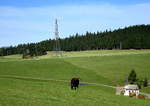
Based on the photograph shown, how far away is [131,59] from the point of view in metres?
115

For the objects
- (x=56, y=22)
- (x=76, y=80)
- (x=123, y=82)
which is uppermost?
(x=56, y=22)

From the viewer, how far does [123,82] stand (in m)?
74.9

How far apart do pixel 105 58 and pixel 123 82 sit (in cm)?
4602

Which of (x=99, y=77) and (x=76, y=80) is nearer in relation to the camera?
(x=76, y=80)

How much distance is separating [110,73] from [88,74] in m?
7.34

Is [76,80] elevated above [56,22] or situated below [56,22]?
below

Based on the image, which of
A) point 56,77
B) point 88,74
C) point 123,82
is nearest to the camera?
point 123,82

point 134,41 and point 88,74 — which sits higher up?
point 134,41

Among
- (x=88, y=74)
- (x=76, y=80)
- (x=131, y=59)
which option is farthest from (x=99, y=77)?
(x=76, y=80)

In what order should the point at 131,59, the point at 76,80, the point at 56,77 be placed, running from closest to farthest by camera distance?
1. the point at 76,80
2. the point at 56,77
3. the point at 131,59

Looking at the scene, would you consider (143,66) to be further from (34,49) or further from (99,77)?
(34,49)

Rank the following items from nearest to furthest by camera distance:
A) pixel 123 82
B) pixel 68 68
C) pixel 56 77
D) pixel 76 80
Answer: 1. pixel 76 80
2. pixel 123 82
3. pixel 56 77
4. pixel 68 68

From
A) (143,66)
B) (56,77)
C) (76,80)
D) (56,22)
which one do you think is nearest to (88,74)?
(56,77)

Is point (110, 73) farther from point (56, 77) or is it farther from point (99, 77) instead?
point (56, 77)
